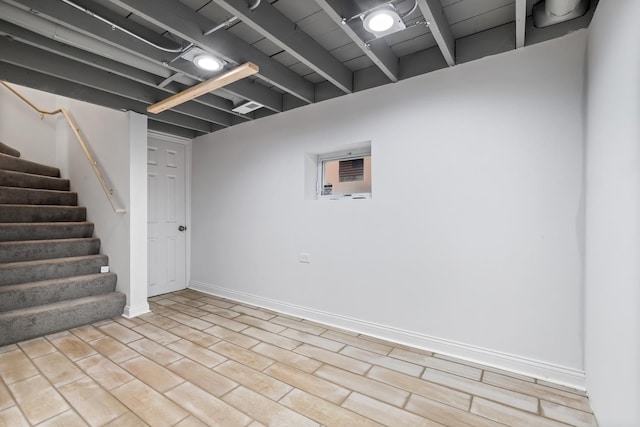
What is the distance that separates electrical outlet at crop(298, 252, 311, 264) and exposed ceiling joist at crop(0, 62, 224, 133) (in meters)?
2.40

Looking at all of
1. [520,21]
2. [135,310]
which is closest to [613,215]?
[520,21]

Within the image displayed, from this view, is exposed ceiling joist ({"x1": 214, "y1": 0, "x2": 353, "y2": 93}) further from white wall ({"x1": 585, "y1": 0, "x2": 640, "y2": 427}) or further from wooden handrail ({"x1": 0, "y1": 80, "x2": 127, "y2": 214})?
wooden handrail ({"x1": 0, "y1": 80, "x2": 127, "y2": 214})

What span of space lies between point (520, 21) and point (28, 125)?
6610 mm

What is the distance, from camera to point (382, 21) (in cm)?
190

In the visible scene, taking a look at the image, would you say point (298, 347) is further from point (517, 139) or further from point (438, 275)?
point (517, 139)

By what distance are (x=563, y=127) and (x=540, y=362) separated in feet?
5.45

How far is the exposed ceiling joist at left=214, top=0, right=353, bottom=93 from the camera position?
1800mm

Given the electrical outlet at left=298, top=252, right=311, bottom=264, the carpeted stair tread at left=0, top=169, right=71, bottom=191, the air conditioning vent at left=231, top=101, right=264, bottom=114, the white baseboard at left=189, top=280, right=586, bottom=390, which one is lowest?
the white baseboard at left=189, top=280, right=586, bottom=390

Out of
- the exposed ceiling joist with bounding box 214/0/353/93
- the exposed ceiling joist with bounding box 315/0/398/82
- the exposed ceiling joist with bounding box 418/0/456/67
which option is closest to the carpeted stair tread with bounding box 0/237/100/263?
the exposed ceiling joist with bounding box 214/0/353/93

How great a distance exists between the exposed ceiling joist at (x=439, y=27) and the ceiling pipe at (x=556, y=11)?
1.75 ft

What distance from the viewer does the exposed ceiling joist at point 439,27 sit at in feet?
5.80

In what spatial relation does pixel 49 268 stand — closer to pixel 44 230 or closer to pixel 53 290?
pixel 53 290

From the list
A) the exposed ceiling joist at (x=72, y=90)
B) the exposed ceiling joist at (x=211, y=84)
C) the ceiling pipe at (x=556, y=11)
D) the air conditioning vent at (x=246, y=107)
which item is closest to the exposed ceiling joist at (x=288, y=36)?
the exposed ceiling joist at (x=211, y=84)

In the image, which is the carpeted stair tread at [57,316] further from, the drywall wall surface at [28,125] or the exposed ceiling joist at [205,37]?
the drywall wall surface at [28,125]
